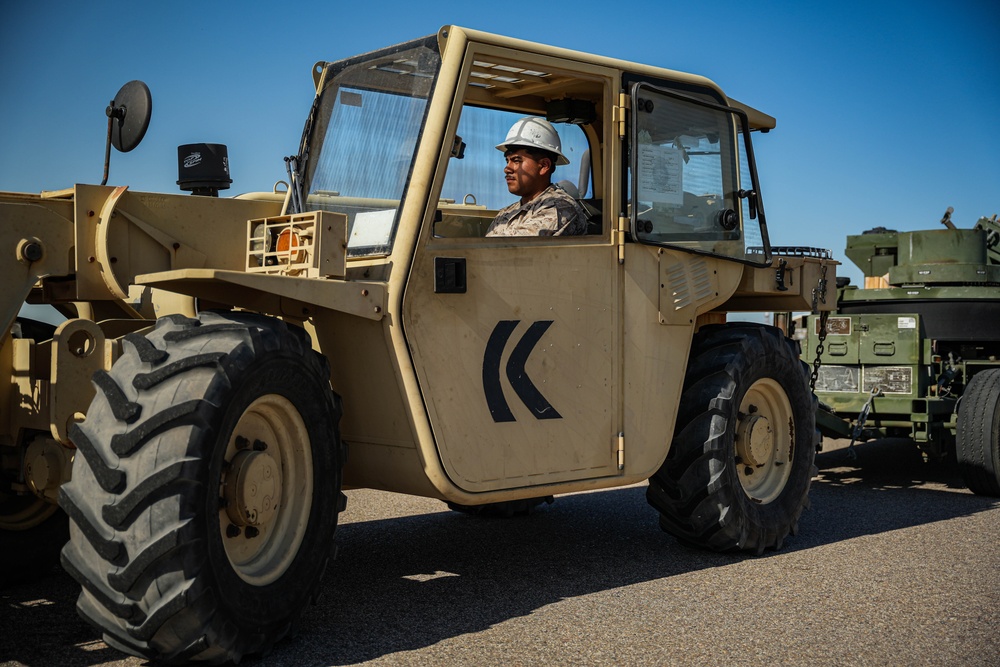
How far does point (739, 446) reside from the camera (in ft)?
21.1

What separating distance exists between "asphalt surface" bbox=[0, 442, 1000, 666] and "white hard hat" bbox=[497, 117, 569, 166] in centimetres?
228

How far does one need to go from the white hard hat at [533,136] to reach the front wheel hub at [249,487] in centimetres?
244

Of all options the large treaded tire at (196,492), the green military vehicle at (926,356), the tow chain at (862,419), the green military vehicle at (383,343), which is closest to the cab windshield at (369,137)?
the green military vehicle at (383,343)

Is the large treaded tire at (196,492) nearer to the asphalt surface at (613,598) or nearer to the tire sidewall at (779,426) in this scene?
the asphalt surface at (613,598)

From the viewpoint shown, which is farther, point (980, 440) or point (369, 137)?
point (980, 440)

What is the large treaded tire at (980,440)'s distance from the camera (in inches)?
349

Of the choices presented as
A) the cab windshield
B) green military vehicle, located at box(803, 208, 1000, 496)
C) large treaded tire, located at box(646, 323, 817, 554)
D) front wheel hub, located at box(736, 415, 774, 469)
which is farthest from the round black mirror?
green military vehicle, located at box(803, 208, 1000, 496)

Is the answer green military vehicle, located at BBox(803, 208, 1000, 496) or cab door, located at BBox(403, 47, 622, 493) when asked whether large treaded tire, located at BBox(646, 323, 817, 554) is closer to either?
cab door, located at BBox(403, 47, 622, 493)

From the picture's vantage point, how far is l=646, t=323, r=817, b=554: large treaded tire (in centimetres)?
603

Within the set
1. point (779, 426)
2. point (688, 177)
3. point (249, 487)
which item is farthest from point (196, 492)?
point (779, 426)

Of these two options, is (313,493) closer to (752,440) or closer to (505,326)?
(505,326)

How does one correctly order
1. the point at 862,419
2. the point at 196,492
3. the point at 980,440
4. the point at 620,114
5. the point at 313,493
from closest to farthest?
the point at 196,492, the point at 313,493, the point at 620,114, the point at 980,440, the point at 862,419

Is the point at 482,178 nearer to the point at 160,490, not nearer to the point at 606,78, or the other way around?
the point at 606,78

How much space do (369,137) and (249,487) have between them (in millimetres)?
2063
